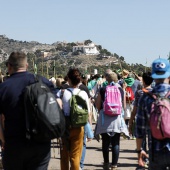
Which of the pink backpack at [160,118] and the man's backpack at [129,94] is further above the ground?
the pink backpack at [160,118]

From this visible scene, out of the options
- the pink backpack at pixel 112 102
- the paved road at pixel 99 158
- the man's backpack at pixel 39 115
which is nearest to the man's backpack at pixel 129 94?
the paved road at pixel 99 158

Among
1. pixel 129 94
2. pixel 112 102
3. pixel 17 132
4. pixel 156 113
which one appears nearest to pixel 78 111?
pixel 112 102

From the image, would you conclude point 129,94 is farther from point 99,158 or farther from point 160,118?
point 160,118

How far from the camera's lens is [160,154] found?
4586 millimetres

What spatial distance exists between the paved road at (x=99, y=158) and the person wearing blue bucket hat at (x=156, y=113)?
15.4ft

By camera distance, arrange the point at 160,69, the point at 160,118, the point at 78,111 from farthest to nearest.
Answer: the point at 78,111 → the point at 160,69 → the point at 160,118

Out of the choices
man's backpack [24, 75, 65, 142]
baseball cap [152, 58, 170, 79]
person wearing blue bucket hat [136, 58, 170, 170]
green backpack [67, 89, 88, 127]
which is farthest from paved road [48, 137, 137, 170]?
baseball cap [152, 58, 170, 79]

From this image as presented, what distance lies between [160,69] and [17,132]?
4.78 ft

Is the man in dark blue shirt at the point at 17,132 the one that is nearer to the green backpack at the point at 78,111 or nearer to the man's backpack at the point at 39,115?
the man's backpack at the point at 39,115

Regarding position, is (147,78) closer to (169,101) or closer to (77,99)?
(77,99)

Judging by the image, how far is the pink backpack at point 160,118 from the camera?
4491mm

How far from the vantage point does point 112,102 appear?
8.60 m

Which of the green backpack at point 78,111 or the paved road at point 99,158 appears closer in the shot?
the green backpack at point 78,111

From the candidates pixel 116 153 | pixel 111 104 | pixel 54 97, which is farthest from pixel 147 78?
pixel 54 97
